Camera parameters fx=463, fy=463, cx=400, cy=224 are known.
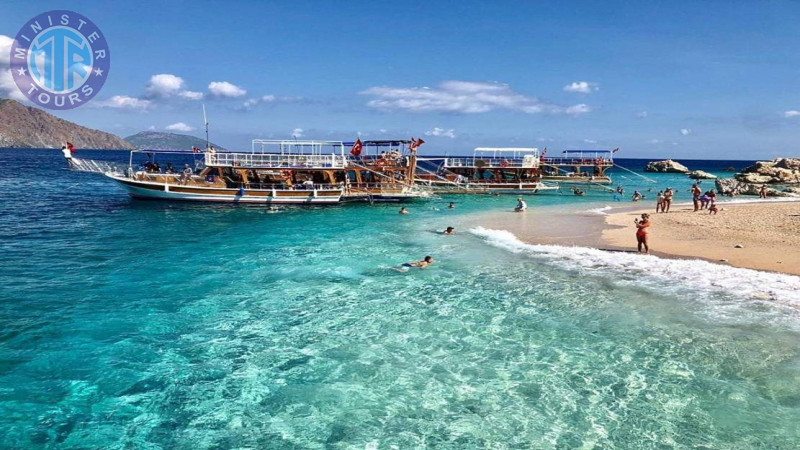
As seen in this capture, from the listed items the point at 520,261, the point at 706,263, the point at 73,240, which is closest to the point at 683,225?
the point at 706,263

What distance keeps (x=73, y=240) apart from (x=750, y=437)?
2844cm

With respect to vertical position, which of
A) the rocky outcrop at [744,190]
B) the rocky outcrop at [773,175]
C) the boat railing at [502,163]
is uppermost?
the boat railing at [502,163]

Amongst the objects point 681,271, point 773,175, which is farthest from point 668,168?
point 681,271

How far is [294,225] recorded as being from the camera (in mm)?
31281

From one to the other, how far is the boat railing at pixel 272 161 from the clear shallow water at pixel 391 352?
68.9ft

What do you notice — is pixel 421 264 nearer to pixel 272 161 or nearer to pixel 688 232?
pixel 688 232

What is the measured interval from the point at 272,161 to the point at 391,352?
113 feet

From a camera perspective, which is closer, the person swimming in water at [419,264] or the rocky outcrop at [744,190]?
the person swimming in water at [419,264]

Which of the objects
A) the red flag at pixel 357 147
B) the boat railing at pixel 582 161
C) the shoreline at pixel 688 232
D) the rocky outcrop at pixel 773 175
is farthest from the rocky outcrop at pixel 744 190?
the red flag at pixel 357 147

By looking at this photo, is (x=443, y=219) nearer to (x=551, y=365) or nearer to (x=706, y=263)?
(x=706, y=263)

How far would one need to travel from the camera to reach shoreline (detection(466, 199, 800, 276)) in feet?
64.5

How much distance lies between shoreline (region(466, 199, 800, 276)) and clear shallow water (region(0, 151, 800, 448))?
2.33 meters

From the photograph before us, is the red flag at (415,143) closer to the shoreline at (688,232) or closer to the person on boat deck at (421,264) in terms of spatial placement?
the shoreline at (688,232)

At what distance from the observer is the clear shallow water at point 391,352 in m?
8.27
